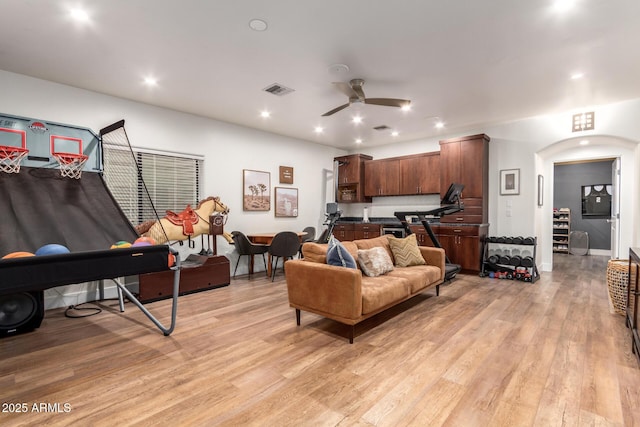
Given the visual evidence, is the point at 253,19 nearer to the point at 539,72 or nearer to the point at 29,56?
the point at 29,56

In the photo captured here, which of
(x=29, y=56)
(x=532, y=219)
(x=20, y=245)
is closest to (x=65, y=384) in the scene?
(x=20, y=245)

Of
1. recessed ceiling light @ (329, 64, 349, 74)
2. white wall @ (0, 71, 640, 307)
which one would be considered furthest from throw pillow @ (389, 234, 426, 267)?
white wall @ (0, 71, 640, 307)

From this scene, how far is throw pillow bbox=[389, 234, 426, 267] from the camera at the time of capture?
412 centimetres

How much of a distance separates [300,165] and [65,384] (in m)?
5.58

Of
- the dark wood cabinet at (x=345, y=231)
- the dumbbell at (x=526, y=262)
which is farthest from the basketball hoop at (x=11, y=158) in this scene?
the dumbbell at (x=526, y=262)

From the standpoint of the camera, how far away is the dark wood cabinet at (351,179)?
24.7ft

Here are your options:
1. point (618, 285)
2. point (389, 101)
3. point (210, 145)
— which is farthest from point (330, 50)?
point (618, 285)

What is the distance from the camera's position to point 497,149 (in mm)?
5953

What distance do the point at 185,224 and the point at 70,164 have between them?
1.56 metres

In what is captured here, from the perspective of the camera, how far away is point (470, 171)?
5.79 m

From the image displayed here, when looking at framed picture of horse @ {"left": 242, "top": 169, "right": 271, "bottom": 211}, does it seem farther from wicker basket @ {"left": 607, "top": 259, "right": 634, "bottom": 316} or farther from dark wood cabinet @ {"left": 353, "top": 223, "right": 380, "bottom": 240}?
wicker basket @ {"left": 607, "top": 259, "right": 634, "bottom": 316}

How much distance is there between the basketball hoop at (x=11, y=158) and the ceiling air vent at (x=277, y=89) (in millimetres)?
2823

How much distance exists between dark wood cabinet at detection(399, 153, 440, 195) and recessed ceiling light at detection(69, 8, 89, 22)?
230 inches

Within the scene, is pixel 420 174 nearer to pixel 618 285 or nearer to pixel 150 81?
pixel 618 285
